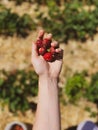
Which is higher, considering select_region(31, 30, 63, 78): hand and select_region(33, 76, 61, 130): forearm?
select_region(31, 30, 63, 78): hand

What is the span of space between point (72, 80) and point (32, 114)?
804 mm

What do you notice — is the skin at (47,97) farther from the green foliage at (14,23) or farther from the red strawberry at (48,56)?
the green foliage at (14,23)

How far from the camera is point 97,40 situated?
6820 mm

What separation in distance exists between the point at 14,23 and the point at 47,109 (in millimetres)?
3703

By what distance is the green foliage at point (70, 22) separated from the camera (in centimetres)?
671

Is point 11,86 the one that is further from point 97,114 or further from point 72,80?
A: point 97,114

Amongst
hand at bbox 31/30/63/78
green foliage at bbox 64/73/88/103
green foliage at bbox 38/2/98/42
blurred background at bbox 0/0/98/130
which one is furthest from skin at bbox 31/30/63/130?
green foliage at bbox 38/2/98/42

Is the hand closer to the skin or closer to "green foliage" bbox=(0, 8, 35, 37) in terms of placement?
the skin

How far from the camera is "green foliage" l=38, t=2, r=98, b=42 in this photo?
6707 mm

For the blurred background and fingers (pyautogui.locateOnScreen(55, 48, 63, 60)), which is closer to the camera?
fingers (pyautogui.locateOnScreen(55, 48, 63, 60))

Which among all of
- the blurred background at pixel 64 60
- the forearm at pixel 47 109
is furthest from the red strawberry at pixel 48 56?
the blurred background at pixel 64 60

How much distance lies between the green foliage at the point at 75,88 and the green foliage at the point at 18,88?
0.48 m

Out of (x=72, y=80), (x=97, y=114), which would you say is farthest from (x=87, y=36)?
(x=97, y=114)

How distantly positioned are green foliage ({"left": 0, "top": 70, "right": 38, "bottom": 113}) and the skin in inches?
93.7
